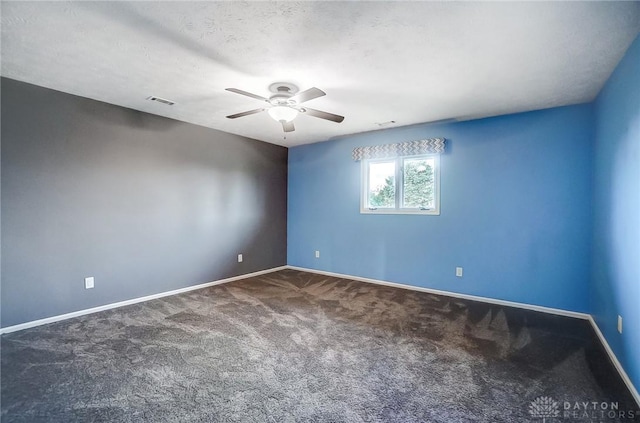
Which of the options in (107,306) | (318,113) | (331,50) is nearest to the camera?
Answer: (331,50)

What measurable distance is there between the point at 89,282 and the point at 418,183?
448 centimetres

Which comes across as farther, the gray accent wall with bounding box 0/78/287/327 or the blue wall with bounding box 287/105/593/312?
the blue wall with bounding box 287/105/593/312

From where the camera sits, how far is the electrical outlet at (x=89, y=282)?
3.28 meters

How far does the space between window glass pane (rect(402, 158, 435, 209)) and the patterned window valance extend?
0.19 m

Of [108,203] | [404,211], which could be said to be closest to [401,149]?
[404,211]

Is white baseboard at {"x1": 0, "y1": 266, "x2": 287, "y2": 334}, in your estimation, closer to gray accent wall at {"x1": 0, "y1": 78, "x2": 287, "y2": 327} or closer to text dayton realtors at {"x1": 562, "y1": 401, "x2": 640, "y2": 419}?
gray accent wall at {"x1": 0, "y1": 78, "x2": 287, "y2": 327}

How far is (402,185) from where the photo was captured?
4539mm

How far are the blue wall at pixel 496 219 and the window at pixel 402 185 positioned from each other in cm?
12

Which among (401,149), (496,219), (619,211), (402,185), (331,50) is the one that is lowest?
(496,219)

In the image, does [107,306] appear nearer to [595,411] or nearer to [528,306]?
[595,411]

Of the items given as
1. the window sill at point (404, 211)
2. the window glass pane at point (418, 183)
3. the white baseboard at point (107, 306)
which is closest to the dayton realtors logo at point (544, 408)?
the window sill at point (404, 211)

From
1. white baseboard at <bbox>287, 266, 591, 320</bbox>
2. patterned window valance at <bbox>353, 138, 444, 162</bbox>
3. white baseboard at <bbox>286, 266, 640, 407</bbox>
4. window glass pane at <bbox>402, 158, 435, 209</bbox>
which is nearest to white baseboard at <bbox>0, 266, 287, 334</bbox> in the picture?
white baseboard at <bbox>286, 266, 640, 407</bbox>

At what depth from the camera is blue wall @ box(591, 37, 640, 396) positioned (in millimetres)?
1915

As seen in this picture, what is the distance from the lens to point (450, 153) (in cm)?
407
